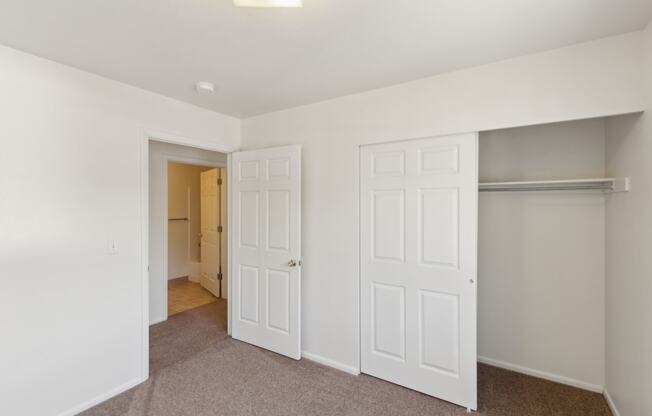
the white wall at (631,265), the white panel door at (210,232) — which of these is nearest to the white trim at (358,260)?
the white wall at (631,265)

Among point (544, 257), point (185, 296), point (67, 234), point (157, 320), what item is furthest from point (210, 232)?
point (544, 257)

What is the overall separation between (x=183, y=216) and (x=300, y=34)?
17.1 feet

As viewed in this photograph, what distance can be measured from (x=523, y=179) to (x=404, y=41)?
166 cm

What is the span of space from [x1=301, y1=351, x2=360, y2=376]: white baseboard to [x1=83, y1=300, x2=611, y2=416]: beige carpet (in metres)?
0.05

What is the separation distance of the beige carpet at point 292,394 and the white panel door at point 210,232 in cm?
208

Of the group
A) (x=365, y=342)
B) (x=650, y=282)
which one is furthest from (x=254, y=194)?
(x=650, y=282)

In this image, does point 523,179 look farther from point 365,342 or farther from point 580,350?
point 365,342

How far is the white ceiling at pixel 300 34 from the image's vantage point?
5.14 ft

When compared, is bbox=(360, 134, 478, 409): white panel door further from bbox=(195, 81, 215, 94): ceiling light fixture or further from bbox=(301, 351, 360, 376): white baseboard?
bbox=(195, 81, 215, 94): ceiling light fixture

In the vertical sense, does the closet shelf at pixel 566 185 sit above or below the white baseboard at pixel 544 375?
above

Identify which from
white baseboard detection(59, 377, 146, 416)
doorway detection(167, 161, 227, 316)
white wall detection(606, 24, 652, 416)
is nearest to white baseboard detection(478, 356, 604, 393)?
white wall detection(606, 24, 652, 416)

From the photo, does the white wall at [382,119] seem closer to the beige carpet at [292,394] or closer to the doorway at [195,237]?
the beige carpet at [292,394]

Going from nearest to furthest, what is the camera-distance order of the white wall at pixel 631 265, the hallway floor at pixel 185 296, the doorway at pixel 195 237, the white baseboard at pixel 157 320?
the white wall at pixel 631 265 → the white baseboard at pixel 157 320 → the hallway floor at pixel 185 296 → the doorway at pixel 195 237

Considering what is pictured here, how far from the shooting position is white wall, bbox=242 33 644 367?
188 cm
